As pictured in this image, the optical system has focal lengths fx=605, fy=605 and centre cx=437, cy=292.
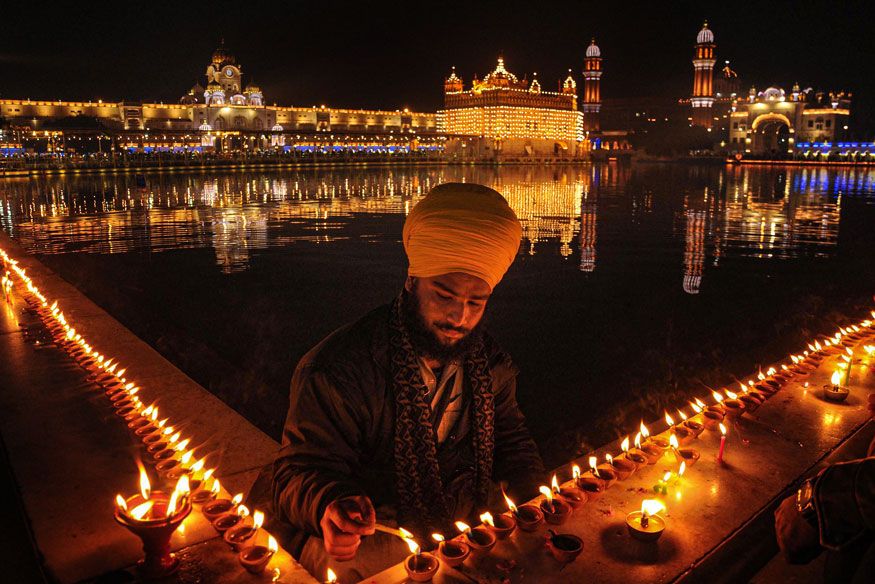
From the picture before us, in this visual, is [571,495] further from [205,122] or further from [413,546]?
[205,122]

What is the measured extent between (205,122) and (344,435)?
10747 centimetres

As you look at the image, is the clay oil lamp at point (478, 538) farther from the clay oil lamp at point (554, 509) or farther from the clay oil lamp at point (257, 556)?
the clay oil lamp at point (257, 556)

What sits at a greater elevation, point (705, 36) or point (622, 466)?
point (705, 36)

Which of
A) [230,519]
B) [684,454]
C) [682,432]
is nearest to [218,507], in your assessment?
[230,519]

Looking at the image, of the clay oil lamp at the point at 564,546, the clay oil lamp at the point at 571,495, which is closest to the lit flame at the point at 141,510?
the clay oil lamp at the point at 564,546


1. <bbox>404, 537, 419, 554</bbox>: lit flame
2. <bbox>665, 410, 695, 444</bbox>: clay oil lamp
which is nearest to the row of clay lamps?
<bbox>404, 537, 419, 554</bbox>: lit flame

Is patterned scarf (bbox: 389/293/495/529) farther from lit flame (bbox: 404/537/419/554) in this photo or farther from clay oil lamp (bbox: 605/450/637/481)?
clay oil lamp (bbox: 605/450/637/481)

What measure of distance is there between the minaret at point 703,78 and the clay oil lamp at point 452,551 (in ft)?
428

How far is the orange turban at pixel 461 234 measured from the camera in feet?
7.38

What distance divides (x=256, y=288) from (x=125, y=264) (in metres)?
3.43

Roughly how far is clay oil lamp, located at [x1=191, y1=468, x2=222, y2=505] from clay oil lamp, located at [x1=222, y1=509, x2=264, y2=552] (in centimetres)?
36

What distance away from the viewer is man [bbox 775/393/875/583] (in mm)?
1634

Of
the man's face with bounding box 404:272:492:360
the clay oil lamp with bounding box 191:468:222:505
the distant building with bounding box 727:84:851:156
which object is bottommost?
the clay oil lamp with bounding box 191:468:222:505

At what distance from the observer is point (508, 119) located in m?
112
